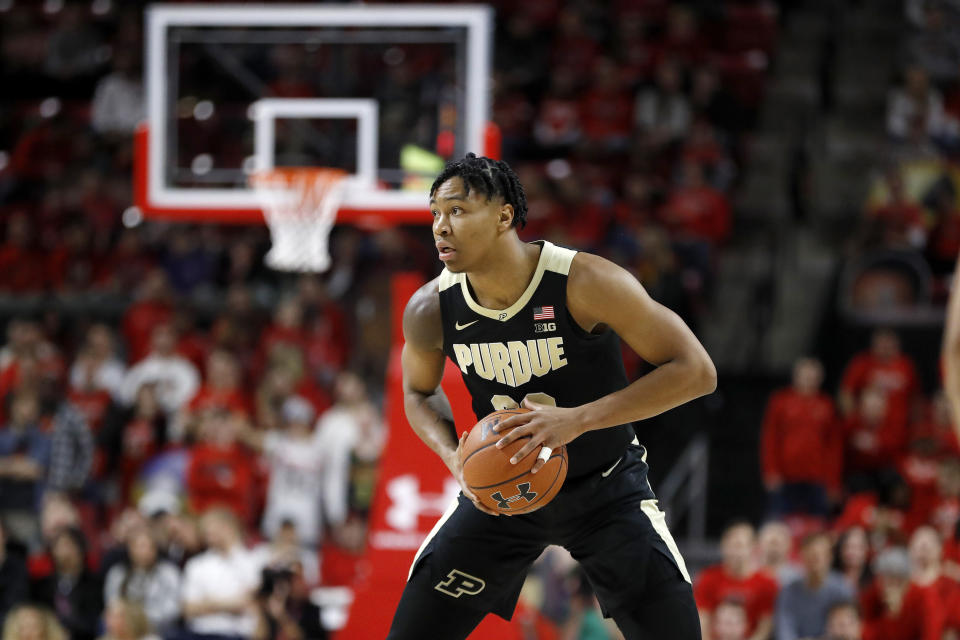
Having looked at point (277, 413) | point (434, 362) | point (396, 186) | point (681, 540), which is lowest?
point (681, 540)

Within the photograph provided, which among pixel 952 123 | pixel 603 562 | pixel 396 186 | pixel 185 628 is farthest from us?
pixel 952 123

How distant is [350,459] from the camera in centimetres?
1064

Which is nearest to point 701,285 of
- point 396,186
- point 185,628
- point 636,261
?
point 636,261

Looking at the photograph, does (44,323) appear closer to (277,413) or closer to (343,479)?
(277,413)

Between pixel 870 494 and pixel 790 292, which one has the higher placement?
pixel 790 292

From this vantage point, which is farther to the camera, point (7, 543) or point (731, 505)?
point (731, 505)

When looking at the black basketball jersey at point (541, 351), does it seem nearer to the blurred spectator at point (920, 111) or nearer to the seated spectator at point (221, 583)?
the seated spectator at point (221, 583)

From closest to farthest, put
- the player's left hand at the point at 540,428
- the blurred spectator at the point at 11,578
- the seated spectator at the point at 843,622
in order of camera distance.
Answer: the player's left hand at the point at 540,428
the seated spectator at the point at 843,622
the blurred spectator at the point at 11,578

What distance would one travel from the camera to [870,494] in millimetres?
9953

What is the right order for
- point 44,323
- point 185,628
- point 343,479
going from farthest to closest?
1. point 44,323
2. point 343,479
3. point 185,628

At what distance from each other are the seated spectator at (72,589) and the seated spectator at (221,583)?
0.62 metres

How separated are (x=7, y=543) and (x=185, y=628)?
138 centimetres

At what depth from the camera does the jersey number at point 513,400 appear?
4.12 meters

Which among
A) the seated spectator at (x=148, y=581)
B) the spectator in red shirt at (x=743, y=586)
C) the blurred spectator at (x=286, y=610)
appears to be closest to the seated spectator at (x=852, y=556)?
the spectator in red shirt at (x=743, y=586)
